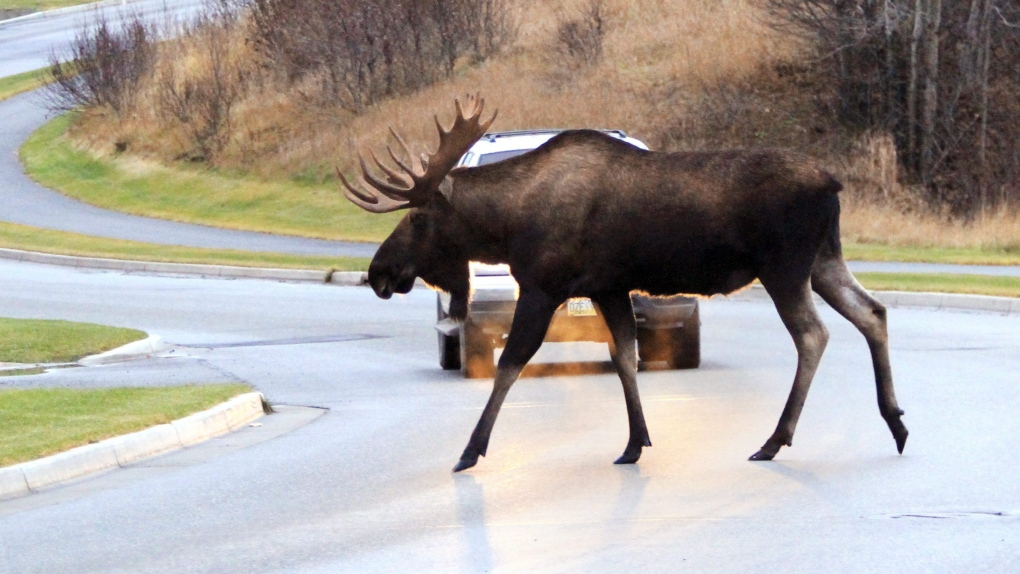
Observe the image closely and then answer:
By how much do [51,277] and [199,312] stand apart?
6787 millimetres

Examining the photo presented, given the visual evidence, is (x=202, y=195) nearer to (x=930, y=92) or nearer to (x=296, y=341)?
(x=930, y=92)

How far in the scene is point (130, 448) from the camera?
11.3 metres

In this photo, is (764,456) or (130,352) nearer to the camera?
(764,456)

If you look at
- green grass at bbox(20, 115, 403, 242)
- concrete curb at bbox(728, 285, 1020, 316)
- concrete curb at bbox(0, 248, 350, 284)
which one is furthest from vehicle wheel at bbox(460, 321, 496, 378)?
green grass at bbox(20, 115, 403, 242)

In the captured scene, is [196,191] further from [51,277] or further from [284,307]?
[284,307]

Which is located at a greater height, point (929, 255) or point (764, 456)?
point (764, 456)

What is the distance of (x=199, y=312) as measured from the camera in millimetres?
22516

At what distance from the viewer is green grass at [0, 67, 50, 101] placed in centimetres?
5929

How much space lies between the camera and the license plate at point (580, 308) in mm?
14180

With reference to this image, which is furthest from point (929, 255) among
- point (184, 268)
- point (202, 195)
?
point (202, 195)

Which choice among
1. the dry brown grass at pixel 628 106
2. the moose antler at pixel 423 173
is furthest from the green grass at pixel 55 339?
the dry brown grass at pixel 628 106

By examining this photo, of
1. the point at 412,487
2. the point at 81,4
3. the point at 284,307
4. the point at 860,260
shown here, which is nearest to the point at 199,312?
the point at 284,307

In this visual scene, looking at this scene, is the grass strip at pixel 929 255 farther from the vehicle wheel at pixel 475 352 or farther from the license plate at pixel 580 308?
the license plate at pixel 580 308

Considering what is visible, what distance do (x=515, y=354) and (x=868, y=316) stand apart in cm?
218
